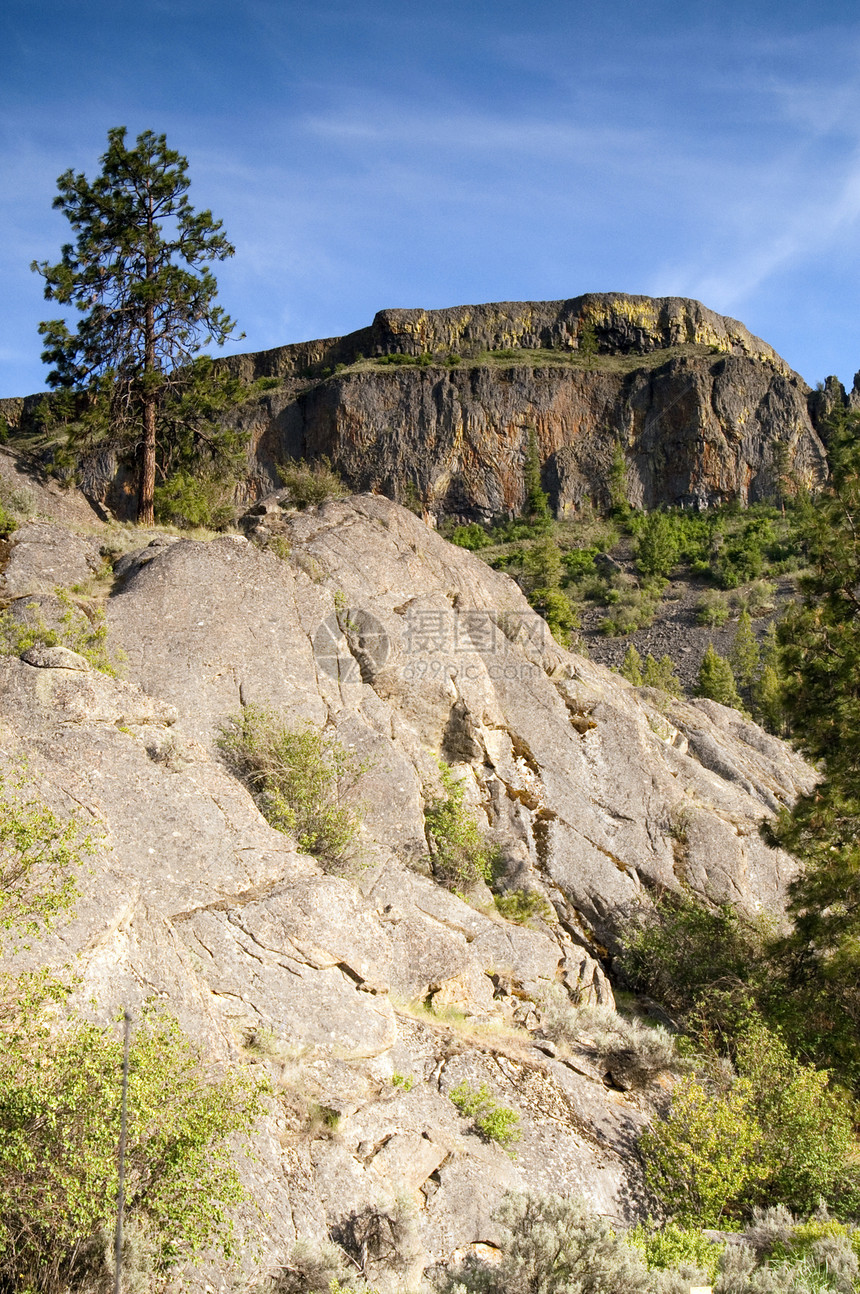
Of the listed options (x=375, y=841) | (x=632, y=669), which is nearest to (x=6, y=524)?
(x=375, y=841)

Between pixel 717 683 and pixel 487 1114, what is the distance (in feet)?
135

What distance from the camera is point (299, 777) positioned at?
12227 mm

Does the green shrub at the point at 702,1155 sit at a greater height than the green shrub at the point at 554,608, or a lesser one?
lesser

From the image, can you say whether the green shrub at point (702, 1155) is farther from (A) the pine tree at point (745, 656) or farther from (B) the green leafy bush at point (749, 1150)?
(A) the pine tree at point (745, 656)

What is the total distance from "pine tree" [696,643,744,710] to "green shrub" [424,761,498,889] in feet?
109

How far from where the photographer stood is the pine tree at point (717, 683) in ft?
151

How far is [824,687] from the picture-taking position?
13.9 metres

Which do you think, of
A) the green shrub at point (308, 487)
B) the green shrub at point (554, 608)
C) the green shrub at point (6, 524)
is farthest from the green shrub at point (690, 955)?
the green shrub at point (554, 608)

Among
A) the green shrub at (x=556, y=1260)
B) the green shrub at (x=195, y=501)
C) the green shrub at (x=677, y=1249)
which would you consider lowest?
the green shrub at (x=677, y=1249)

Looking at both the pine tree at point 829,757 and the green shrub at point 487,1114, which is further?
the pine tree at point 829,757

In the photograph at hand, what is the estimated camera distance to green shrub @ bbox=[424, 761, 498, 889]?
531 inches

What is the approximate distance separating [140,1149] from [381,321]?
325ft

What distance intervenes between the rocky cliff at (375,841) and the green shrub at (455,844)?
0.98ft

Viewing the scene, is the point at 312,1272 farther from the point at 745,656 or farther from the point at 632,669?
the point at 745,656
